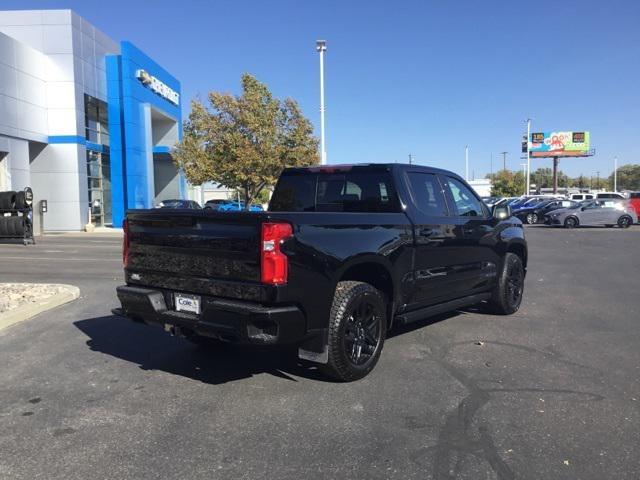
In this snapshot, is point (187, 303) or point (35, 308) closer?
point (187, 303)

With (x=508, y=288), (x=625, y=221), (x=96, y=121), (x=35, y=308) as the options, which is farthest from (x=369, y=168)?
(x=96, y=121)

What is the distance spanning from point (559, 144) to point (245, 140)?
65132 mm

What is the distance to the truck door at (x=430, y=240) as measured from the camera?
18.6 feet

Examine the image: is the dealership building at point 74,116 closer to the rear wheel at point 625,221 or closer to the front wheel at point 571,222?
the front wheel at point 571,222

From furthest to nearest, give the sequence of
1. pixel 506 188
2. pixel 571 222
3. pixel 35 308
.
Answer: pixel 506 188
pixel 571 222
pixel 35 308

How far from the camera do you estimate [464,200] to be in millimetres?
6793

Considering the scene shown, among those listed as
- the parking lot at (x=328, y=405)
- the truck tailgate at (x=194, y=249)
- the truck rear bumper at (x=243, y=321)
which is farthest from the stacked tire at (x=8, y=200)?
the truck rear bumper at (x=243, y=321)

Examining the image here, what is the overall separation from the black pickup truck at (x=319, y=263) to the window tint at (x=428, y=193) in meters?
0.02

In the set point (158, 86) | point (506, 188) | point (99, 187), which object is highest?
point (158, 86)

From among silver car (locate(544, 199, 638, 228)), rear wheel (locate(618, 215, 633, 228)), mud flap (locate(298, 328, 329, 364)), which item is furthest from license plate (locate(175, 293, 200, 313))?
rear wheel (locate(618, 215, 633, 228))

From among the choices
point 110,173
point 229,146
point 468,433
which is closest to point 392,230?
point 468,433

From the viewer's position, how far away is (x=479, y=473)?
328cm

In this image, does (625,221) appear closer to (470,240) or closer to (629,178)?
(470,240)

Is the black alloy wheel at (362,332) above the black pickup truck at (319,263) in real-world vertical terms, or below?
below
